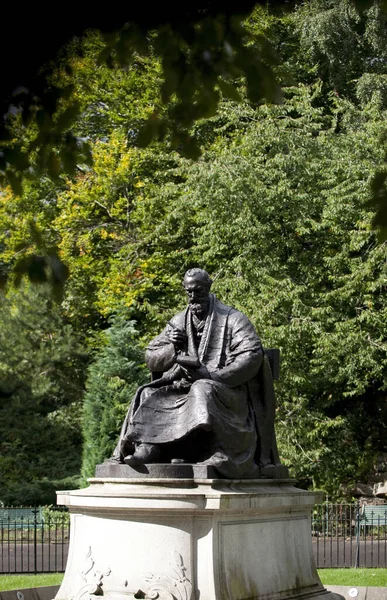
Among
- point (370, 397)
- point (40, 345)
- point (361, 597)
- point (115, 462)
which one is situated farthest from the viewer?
point (40, 345)

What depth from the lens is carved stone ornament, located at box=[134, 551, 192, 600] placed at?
8.31m

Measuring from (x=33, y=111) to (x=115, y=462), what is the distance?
5129 mm

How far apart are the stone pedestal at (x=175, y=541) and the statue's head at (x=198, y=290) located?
1.61m

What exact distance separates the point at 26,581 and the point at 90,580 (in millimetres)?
5422

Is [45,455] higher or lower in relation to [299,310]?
lower

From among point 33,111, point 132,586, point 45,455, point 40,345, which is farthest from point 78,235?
point 33,111

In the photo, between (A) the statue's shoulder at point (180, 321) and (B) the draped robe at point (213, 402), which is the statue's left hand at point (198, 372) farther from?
(A) the statue's shoulder at point (180, 321)

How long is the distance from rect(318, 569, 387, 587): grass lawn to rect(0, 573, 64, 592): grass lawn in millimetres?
3411

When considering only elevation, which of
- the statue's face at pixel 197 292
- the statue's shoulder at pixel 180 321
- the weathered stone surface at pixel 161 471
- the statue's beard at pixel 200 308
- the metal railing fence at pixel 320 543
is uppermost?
the statue's face at pixel 197 292

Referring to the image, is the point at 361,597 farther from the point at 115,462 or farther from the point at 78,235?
the point at 78,235

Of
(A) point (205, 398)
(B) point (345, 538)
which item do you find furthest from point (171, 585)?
(B) point (345, 538)

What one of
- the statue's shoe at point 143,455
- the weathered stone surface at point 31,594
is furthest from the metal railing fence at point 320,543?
the statue's shoe at point 143,455

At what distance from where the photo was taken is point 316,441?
2244cm

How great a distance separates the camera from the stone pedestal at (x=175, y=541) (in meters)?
8.36
